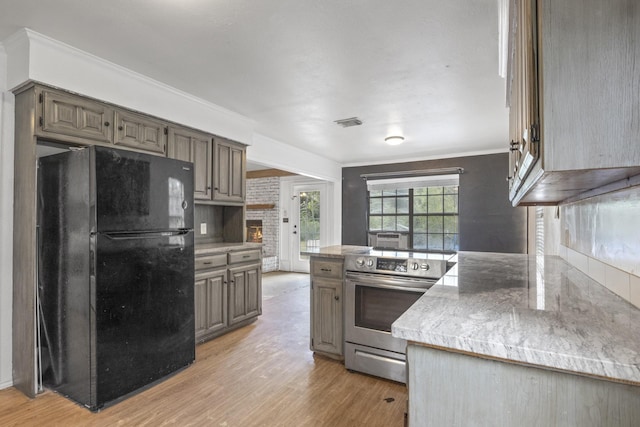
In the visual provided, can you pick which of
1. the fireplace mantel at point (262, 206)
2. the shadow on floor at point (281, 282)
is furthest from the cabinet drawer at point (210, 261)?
the fireplace mantel at point (262, 206)

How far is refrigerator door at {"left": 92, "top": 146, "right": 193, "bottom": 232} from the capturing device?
82.4 inches

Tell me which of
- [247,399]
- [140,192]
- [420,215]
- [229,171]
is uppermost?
[229,171]

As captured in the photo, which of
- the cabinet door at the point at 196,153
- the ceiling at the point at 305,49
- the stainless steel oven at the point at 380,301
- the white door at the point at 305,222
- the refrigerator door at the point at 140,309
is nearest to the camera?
the ceiling at the point at 305,49

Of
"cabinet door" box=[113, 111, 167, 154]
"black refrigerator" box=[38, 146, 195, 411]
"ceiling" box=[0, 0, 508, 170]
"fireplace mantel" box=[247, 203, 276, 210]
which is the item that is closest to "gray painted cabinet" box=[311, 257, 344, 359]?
"black refrigerator" box=[38, 146, 195, 411]

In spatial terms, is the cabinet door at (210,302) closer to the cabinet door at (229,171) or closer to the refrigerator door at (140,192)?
the refrigerator door at (140,192)

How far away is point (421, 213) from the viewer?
5.85 metres

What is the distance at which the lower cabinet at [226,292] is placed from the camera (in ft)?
10.2

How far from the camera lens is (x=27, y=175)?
86.3 inches

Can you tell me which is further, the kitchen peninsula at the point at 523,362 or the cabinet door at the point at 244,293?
the cabinet door at the point at 244,293

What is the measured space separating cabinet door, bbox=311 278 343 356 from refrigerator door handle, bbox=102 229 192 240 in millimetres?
1182

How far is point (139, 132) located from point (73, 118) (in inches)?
19.0

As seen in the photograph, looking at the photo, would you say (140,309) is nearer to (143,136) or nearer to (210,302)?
(210,302)

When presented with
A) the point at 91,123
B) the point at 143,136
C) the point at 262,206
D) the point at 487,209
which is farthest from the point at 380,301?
the point at 262,206

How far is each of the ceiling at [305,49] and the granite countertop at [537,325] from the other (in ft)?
4.94
